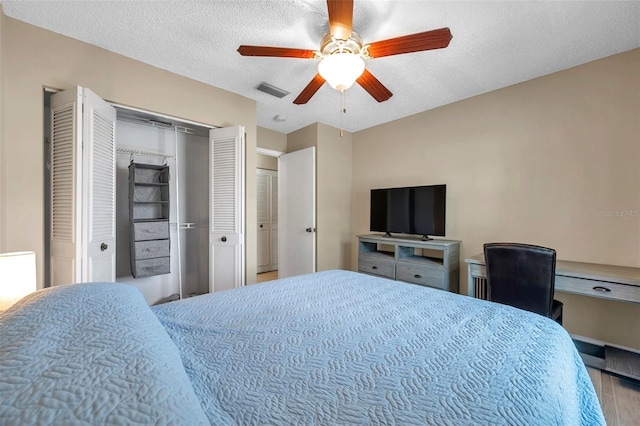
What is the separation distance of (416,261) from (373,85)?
6.57ft

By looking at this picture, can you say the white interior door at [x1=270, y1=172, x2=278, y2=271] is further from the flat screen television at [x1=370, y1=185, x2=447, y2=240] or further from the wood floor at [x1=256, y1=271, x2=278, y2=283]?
the flat screen television at [x1=370, y1=185, x2=447, y2=240]

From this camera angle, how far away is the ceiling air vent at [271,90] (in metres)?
2.66

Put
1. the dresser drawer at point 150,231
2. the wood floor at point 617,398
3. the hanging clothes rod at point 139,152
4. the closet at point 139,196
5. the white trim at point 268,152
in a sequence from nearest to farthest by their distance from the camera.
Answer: the wood floor at point 617,398
the closet at point 139,196
the dresser drawer at point 150,231
the hanging clothes rod at point 139,152
the white trim at point 268,152

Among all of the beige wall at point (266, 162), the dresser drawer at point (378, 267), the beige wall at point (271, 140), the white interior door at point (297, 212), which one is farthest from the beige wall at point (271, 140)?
the dresser drawer at point (378, 267)

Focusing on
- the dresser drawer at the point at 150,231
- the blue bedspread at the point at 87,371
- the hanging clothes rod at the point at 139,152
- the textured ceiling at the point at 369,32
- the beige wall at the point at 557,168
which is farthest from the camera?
the hanging clothes rod at the point at 139,152

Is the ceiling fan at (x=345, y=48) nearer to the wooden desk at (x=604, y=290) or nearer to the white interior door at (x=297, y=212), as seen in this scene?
the wooden desk at (x=604, y=290)

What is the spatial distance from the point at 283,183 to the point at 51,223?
2745 millimetres

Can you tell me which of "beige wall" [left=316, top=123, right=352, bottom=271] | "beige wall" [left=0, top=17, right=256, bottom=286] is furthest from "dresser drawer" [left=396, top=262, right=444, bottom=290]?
"beige wall" [left=0, top=17, right=256, bottom=286]

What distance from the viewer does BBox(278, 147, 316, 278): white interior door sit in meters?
3.75

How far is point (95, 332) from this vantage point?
25.0 inches

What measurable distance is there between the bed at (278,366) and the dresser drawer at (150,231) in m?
1.81

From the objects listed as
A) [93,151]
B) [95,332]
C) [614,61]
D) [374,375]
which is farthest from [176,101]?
[614,61]

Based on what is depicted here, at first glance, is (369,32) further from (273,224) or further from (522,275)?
(273,224)

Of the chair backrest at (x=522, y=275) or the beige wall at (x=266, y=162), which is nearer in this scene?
the chair backrest at (x=522, y=275)
